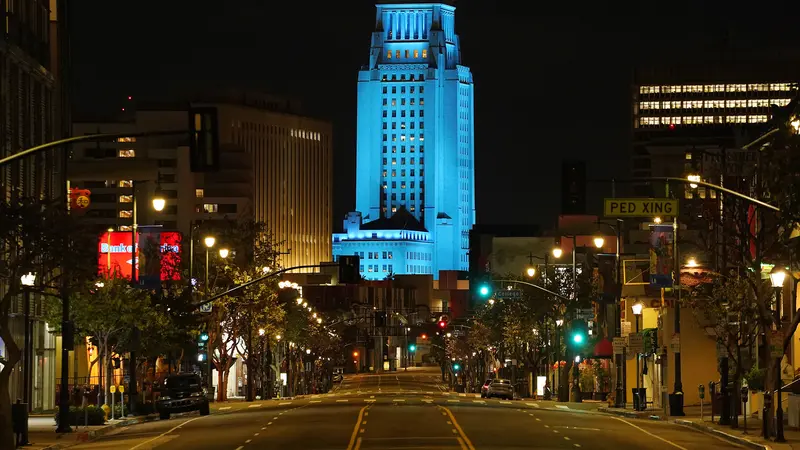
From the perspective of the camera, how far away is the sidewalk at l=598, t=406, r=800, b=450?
42812mm

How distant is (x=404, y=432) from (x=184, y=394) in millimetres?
22164

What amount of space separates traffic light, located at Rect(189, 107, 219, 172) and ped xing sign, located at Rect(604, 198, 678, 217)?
21.6 m

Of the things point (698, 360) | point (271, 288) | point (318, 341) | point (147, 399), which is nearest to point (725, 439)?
point (698, 360)

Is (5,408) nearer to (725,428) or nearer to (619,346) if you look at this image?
(725,428)

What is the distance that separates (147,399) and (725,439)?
115 feet

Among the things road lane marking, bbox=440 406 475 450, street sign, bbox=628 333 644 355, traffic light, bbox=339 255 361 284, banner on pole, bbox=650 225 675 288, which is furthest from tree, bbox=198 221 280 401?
road lane marking, bbox=440 406 475 450

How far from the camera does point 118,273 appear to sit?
224 ft

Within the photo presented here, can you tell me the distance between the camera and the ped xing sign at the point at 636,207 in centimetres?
5034

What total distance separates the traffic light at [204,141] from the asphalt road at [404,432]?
11.6 meters

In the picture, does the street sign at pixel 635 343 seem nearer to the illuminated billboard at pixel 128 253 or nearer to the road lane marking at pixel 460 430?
the road lane marking at pixel 460 430

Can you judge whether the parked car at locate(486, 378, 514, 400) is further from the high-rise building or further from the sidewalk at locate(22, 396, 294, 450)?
the sidewalk at locate(22, 396, 294, 450)

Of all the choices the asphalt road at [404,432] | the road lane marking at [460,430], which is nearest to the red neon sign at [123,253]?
the asphalt road at [404,432]

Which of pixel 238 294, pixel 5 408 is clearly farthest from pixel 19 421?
pixel 238 294

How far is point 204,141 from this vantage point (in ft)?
100
